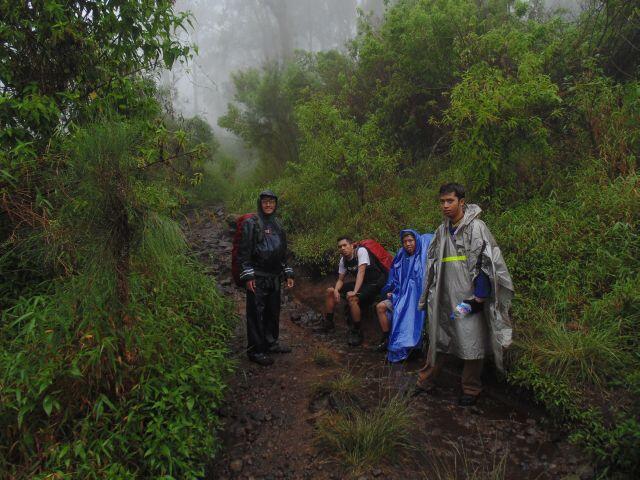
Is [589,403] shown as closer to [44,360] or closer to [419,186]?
[44,360]

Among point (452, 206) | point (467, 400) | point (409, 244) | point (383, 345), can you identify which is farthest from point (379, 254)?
point (467, 400)

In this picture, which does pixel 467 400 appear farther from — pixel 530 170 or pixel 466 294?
pixel 530 170

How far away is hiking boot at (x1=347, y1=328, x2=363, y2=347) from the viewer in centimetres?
495

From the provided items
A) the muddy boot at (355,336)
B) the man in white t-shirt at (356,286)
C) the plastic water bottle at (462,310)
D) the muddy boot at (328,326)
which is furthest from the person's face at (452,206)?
the muddy boot at (328,326)

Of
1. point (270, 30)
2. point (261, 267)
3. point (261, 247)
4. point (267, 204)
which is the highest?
point (270, 30)

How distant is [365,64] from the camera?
9.38 meters

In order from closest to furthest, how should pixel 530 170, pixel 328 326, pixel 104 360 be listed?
pixel 104 360, pixel 328 326, pixel 530 170

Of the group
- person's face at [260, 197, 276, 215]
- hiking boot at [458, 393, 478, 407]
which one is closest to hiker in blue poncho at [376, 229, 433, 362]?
hiking boot at [458, 393, 478, 407]

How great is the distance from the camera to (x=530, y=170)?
5.76 metres

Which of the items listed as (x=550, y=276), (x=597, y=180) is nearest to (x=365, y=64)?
(x=597, y=180)

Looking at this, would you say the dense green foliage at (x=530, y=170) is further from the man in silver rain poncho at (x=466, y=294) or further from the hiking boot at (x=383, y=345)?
the hiking boot at (x=383, y=345)

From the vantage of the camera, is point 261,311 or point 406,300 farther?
point 406,300

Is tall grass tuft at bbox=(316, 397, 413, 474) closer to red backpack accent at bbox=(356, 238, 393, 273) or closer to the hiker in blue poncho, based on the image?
the hiker in blue poncho

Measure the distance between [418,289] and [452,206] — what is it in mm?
1373
